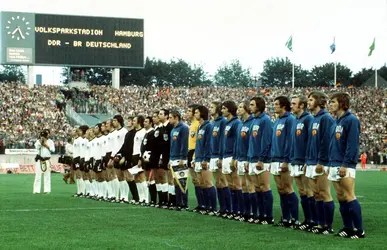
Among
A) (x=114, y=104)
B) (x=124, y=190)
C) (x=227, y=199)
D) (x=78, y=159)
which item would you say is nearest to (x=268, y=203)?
(x=227, y=199)

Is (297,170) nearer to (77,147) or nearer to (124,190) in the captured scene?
(124,190)

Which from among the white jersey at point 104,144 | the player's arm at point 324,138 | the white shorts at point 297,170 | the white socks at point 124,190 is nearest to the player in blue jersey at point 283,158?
the white shorts at point 297,170

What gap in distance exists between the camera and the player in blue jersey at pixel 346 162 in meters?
11.6

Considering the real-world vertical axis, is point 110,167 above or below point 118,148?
below

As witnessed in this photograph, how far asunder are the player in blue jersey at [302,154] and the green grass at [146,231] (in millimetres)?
508

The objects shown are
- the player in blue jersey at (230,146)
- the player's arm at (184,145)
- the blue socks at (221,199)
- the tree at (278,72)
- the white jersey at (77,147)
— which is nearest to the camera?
the player in blue jersey at (230,146)

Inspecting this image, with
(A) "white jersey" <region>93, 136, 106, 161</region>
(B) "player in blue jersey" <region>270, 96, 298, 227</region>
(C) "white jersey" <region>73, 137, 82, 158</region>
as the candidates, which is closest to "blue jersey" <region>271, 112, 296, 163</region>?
(B) "player in blue jersey" <region>270, 96, 298, 227</region>

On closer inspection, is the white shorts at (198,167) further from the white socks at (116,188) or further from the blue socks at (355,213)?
the white socks at (116,188)

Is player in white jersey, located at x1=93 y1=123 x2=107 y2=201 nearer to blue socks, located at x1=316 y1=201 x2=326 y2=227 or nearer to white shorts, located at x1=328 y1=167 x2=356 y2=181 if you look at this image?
blue socks, located at x1=316 y1=201 x2=326 y2=227

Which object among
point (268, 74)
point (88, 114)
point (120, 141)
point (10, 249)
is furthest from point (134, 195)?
point (268, 74)

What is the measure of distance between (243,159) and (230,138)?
0.86 metres

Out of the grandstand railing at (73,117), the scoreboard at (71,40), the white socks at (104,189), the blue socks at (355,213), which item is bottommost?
the white socks at (104,189)

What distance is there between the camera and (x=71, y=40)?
60.8 metres

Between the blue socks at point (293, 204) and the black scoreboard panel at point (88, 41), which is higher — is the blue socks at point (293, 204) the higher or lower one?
the lower one
